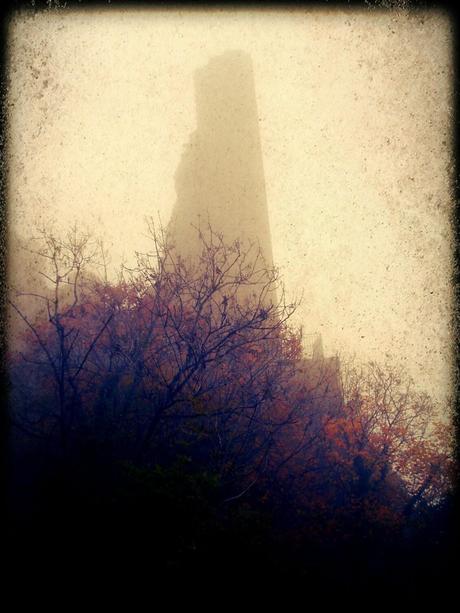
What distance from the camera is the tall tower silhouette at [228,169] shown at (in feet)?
75.2

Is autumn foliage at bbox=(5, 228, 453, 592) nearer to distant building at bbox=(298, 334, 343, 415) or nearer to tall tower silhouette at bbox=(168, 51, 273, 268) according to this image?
distant building at bbox=(298, 334, 343, 415)

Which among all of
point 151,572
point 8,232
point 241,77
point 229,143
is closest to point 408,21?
point 8,232

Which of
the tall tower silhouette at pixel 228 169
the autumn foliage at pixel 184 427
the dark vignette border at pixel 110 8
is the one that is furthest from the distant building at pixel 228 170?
the dark vignette border at pixel 110 8

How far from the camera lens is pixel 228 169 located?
26.4 m

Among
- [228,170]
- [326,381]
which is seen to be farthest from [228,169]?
[326,381]

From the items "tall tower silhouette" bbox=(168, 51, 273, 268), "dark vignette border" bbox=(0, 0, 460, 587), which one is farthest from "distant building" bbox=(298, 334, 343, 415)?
"dark vignette border" bbox=(0, 0, 460, 587)

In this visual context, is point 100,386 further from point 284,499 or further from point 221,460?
point 284,499

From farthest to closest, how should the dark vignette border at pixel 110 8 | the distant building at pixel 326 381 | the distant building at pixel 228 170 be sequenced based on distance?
the distant building at pixel 228 170 → the distant building at pixel 326 381 → the dark vignette border at pixel 110 8

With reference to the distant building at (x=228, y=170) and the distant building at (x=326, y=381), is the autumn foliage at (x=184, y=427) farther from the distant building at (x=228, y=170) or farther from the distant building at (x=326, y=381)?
the distant building at (x=228, y=170)

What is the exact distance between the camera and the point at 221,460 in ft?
23.2

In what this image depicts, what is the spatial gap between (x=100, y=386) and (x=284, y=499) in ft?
20.7

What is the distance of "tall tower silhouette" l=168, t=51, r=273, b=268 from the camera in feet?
75.2

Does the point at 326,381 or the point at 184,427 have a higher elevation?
the point at 326,381

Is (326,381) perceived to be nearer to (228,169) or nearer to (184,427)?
(184,427)
